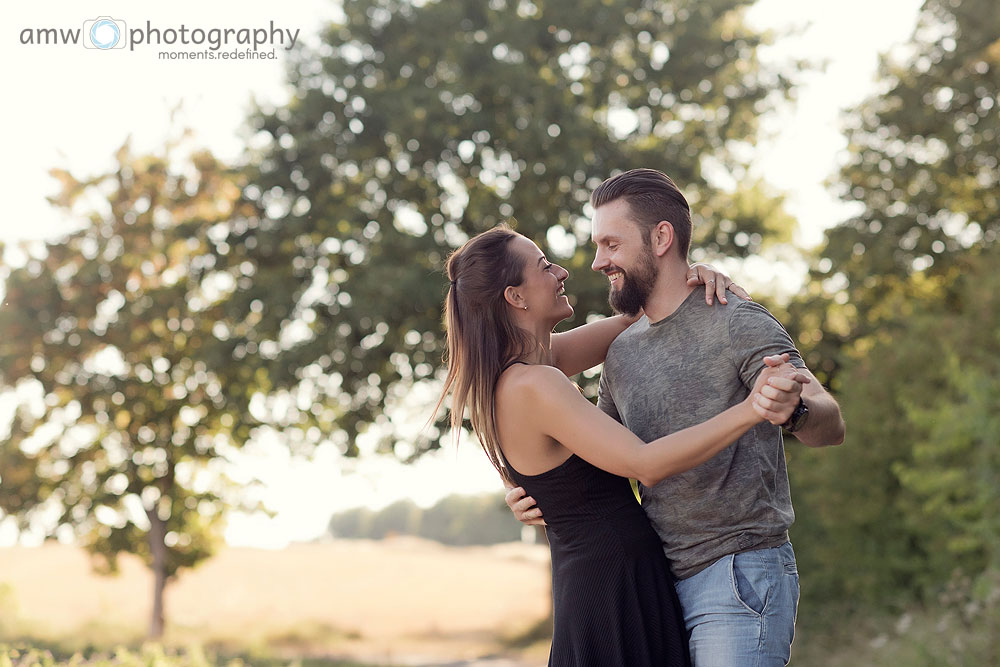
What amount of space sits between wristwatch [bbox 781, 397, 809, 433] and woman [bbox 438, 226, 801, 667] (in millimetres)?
482

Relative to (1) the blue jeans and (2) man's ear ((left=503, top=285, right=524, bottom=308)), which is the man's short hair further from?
(1) the blue jeans

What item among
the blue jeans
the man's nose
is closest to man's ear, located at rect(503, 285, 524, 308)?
the man's nose

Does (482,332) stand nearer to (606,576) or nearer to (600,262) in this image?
(600,262)

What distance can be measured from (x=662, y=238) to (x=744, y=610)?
4.45ft

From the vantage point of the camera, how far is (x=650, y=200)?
3953 millimetres

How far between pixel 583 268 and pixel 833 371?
6.87m

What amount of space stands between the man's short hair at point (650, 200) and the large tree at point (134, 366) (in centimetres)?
1637

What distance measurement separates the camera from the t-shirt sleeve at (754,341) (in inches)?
141

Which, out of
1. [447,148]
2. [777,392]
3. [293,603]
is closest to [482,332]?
[777,392]

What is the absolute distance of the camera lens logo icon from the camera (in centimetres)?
1481

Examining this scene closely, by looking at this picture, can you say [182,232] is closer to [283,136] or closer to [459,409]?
[283,136]

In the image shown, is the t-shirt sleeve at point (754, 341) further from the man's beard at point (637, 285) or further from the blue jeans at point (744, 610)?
the blue jeans at point (744, 610)

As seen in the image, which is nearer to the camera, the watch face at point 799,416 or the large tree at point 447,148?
the watch face at point 799,416

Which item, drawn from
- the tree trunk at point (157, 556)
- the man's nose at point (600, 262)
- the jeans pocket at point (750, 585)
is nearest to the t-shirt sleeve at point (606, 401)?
the man's nose at point (600, 262)
